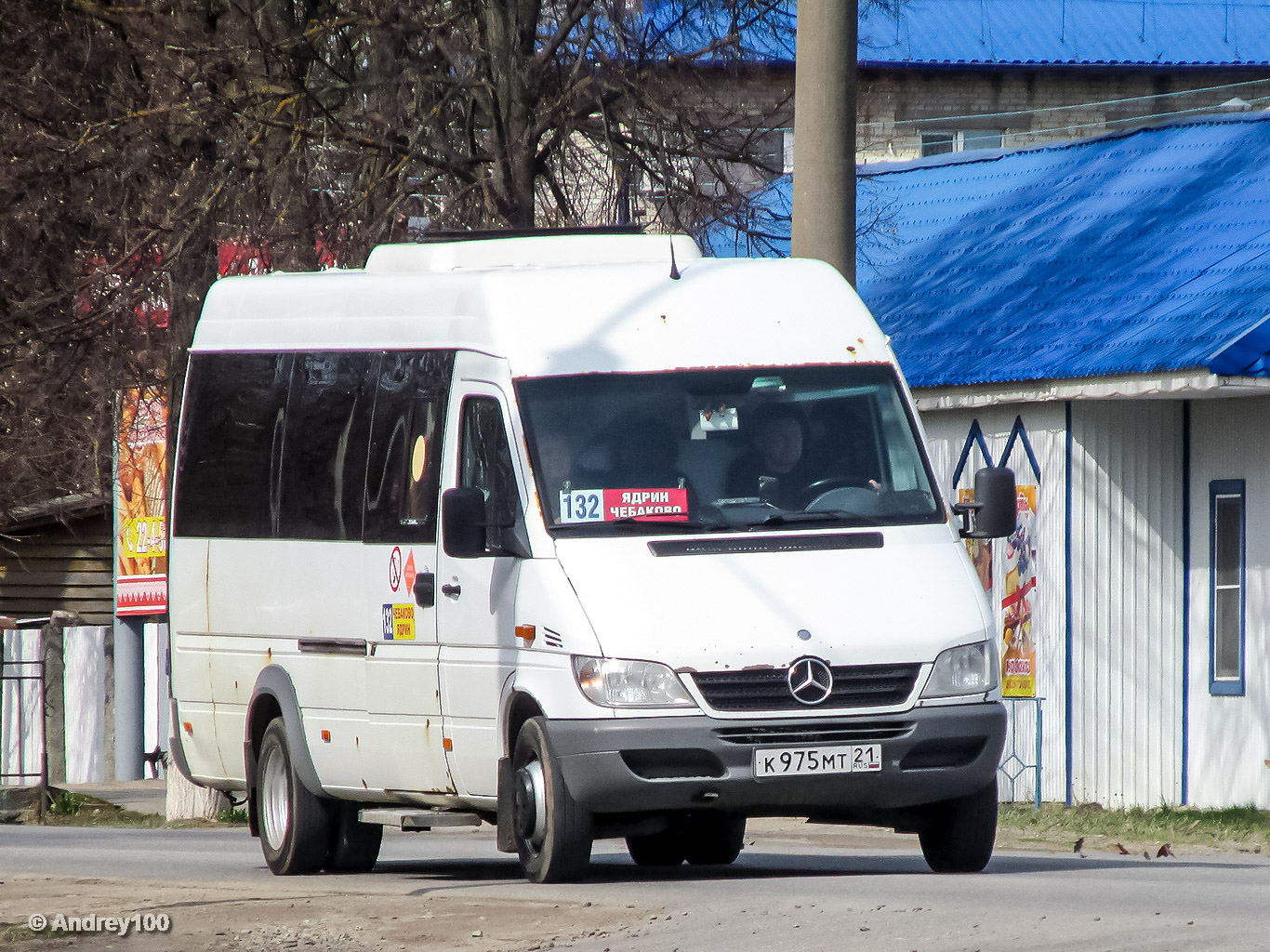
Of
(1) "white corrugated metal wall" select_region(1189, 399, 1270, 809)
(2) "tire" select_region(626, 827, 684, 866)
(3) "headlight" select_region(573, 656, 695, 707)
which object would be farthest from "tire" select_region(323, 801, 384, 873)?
(1) "white corrugated metal wall" select_region(1189, 399, 1270, 809)

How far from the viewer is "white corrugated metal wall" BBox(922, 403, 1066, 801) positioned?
19.0m

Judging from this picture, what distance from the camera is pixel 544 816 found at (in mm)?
10453

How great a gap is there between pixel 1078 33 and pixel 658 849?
33.4 metres

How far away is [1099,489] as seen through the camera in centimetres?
1878

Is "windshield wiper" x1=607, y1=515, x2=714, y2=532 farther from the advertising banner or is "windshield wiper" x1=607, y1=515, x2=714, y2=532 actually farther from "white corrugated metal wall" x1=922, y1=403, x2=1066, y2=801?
the advertising banner

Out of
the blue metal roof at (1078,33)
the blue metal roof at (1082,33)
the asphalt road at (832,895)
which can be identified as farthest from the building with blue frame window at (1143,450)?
the blue metal roof at (1082,33)

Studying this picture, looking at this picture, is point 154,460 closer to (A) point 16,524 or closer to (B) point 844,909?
(A) point 16,524

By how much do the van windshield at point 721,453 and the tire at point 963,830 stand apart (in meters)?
1.21

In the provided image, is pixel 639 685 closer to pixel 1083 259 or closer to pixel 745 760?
pixel 745 760

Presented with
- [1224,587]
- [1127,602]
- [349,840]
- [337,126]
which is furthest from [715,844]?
[337,126]

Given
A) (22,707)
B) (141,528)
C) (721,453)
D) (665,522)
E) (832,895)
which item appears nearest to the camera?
(832,895)

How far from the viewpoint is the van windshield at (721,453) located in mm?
10641

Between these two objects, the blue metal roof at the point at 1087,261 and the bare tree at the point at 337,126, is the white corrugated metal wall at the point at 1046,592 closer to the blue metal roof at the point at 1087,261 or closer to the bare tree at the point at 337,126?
the blue metal roof at the point at 1087,261

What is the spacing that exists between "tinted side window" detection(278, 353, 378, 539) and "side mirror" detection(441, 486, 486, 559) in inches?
58.7
